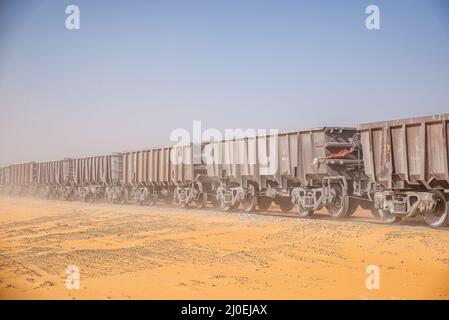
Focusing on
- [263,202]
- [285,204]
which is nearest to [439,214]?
[285,204]

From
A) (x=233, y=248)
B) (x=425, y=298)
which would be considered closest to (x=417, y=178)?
(x=233, y=248)

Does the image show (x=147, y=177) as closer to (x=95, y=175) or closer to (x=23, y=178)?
(x=95, y=175)

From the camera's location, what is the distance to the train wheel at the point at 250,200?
17.7m

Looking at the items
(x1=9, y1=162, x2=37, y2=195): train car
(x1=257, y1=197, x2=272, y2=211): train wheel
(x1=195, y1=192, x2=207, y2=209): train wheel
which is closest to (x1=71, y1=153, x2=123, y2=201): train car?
(x1=195, y1=192, x2=207, y2=209): train wheel

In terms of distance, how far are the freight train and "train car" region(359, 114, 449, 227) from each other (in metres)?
0.03

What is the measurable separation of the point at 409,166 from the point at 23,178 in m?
43.5

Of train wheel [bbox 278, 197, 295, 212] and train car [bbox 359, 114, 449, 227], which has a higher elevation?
train car [bbox 359, 114, 449, 227]

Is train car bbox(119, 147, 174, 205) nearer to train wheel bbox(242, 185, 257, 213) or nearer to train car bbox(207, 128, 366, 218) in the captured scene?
train car bbox(207, 128, 366, 218)

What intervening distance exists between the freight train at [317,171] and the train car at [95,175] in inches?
72.4

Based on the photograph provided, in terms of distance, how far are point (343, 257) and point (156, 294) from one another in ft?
12.6

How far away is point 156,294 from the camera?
17.4ft

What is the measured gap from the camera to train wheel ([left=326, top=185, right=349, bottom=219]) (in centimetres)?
1402
